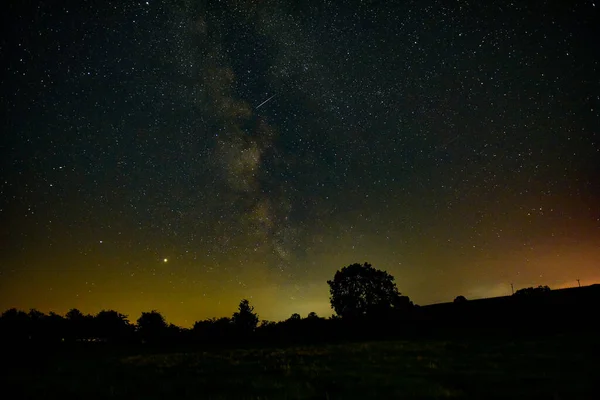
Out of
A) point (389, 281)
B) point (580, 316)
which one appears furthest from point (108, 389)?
point (389, 281)

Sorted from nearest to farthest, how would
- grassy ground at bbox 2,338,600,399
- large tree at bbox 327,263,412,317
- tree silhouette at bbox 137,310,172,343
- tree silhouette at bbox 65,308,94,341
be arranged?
1. grassy ground at bbox 2,338,600,399
2. large tree at bbox 327,263,412,317
3. tree silhouette at bbox 65,308,94,341
4. tree silhouette at bbox 137,310,172,343

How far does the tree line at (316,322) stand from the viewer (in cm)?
4188

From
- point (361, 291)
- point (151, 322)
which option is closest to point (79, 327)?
point (151, 322)

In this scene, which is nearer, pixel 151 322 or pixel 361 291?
pixel 361 291

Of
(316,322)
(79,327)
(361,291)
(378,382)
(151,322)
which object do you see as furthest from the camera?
(151,322)

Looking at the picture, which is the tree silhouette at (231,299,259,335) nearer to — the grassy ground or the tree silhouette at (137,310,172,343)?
the tree silhouette at (137,310,172,343)

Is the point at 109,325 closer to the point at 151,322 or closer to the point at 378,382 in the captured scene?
the point at 151,322

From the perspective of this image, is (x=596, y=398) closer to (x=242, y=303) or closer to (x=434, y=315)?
(x=434, y=315)

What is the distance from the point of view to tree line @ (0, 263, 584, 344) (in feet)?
137

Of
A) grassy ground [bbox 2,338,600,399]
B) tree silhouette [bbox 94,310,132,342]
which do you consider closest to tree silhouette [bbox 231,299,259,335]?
tree silhouette [bbox 94,310,132,342]

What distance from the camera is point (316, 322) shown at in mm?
50281

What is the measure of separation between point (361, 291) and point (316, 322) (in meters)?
21.7

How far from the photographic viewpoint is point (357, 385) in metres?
10.8

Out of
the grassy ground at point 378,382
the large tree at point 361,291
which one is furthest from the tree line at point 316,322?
the grassy ground at point 378,382
